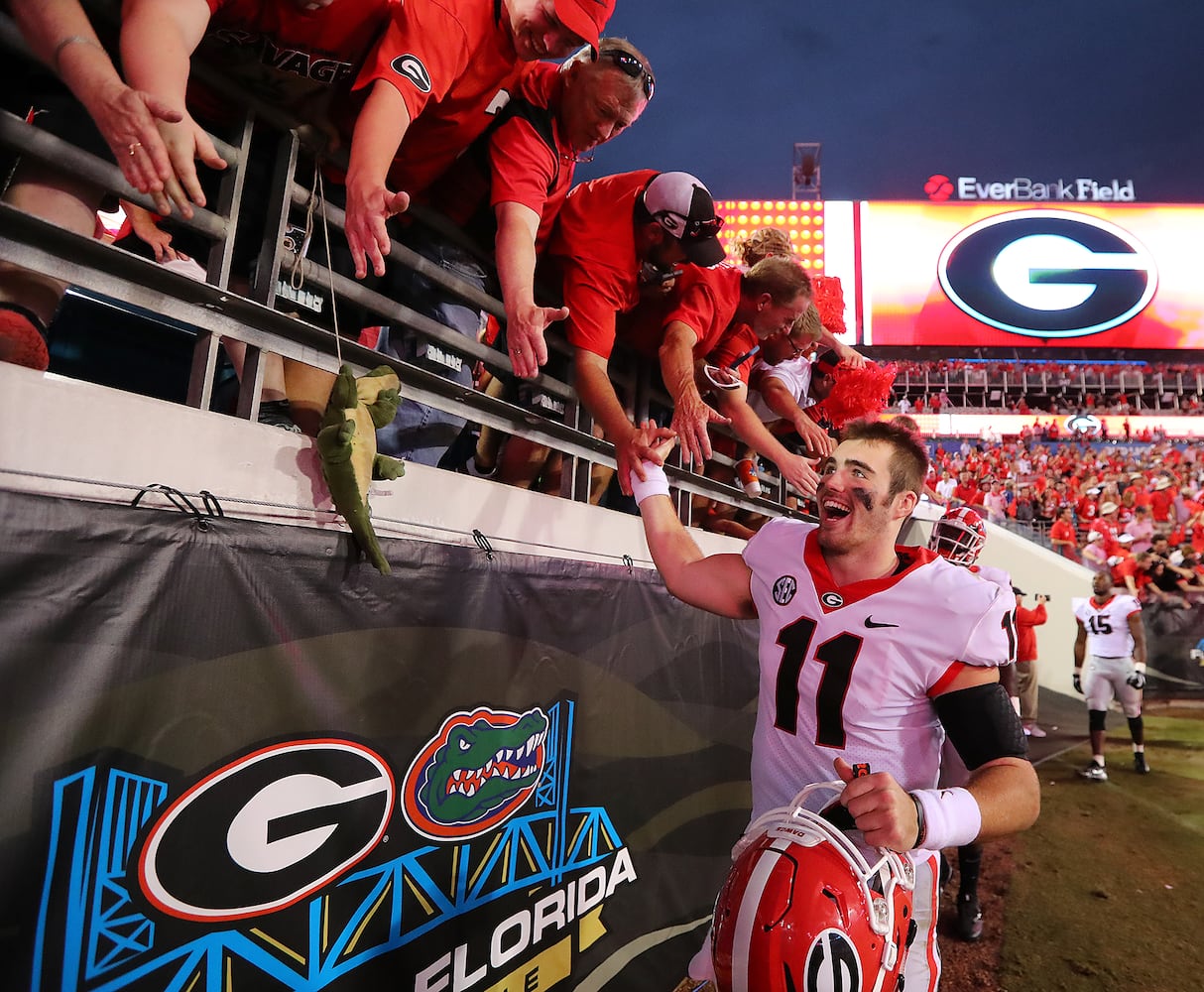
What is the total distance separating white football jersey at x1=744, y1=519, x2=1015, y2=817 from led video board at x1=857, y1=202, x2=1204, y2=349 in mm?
30144

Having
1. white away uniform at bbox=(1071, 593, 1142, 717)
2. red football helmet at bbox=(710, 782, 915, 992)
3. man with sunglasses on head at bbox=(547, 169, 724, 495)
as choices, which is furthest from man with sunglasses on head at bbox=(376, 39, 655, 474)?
white away uniform at bbox=(1071, 593, 1142, 717)

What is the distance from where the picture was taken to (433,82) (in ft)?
6.63

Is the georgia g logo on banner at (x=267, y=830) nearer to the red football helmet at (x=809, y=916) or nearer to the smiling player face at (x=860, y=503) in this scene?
the red football helmet at (x=809, y=916)

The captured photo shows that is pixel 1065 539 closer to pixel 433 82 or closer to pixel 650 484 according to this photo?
pixel 650 484

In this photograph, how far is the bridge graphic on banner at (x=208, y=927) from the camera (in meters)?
1.41

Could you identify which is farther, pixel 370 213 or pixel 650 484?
pixel 650 484

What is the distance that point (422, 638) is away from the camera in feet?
7.65

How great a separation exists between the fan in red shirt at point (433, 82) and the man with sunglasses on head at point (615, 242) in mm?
661

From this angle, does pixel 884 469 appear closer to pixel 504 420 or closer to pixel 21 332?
pixel 504 420

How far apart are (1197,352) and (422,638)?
1524 inches

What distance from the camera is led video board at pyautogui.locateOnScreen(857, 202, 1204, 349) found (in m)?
29.3

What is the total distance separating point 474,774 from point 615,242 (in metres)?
2.15

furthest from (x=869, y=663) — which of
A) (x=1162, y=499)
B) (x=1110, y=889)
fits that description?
(x=1162, y=499)

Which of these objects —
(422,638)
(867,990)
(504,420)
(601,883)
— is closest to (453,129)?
(504,420)
